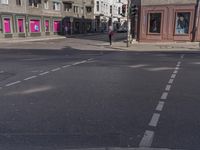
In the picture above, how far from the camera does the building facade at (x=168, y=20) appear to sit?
2262 cm

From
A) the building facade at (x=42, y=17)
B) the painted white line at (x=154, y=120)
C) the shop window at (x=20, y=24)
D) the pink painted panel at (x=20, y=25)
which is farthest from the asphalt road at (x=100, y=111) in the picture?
the pink painted panel at (x=20, y=25)

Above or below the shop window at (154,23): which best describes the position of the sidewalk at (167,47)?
below

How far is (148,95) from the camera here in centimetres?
638

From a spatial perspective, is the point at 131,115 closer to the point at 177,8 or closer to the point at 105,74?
the point at 105,74

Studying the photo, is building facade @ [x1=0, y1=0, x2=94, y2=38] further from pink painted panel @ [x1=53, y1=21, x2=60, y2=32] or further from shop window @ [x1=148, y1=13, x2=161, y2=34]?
shop window @ [x1=148, y1=13, x2=161, y2=34]

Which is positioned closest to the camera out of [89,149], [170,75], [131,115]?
[89,149]

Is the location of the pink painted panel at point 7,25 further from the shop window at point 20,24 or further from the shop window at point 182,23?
the shop window at point 182,23

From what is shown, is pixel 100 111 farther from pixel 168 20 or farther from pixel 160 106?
pixel 168 20

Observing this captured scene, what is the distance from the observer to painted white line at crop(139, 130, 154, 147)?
374cm

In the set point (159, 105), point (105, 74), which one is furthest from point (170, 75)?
point (159, 105)

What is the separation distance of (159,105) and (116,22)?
73.0m

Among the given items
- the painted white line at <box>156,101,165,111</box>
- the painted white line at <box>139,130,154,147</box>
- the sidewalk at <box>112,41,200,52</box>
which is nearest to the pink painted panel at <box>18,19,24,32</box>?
the sidewalk at <box>112,41,200,52</box>

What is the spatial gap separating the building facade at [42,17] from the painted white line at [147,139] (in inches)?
1264

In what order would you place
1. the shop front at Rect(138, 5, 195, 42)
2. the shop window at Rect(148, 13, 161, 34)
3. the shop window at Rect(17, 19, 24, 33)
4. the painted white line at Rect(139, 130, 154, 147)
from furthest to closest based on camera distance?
the shop window at Rect(17, 19, 24, 33)
the shop window at Rect(148, 13, 161, 34)
the shop front at Rect(138, 5, 195, 42)
the painted white line at Rect(139, 130, 154, 147)
